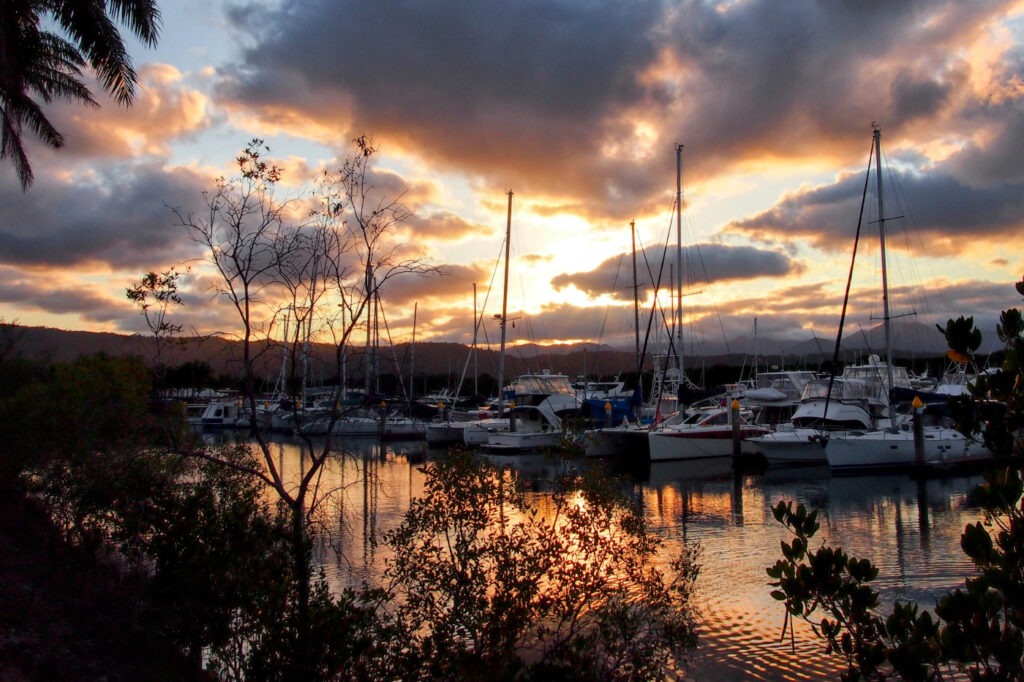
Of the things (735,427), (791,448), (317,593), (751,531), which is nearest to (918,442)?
(791,448)

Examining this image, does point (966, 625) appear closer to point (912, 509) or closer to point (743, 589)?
point (743, 589)

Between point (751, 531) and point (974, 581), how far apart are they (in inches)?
829

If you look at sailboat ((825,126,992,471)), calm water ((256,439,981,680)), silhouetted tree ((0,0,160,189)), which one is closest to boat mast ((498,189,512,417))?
calm water ((256,439,981,680))

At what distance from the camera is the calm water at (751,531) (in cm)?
1310

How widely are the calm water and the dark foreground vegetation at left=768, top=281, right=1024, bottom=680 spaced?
5462 millimetres

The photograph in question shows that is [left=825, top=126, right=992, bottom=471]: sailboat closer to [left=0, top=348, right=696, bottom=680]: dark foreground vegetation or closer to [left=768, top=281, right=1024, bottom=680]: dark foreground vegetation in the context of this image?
[left=0, top=348, right=696, bottom=680]: dark foreground vegetation

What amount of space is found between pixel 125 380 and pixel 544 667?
42.7 ft

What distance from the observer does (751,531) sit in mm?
24188

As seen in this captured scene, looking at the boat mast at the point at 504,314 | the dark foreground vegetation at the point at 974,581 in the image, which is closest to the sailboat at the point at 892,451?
the boat mast at the point at 504,314

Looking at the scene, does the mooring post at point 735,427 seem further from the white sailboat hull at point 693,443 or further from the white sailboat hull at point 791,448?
the white sailboat hull at point 791,448

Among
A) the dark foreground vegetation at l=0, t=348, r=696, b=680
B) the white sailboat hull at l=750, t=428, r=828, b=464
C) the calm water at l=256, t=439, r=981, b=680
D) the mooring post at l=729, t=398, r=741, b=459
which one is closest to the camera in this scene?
the dark foreground vegetation at l=0, t=348, r=696, b=680

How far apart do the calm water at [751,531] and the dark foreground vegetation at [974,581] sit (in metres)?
5.46

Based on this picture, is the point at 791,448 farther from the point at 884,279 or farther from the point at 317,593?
the point at 317,593

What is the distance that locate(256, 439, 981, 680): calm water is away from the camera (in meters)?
13.1
